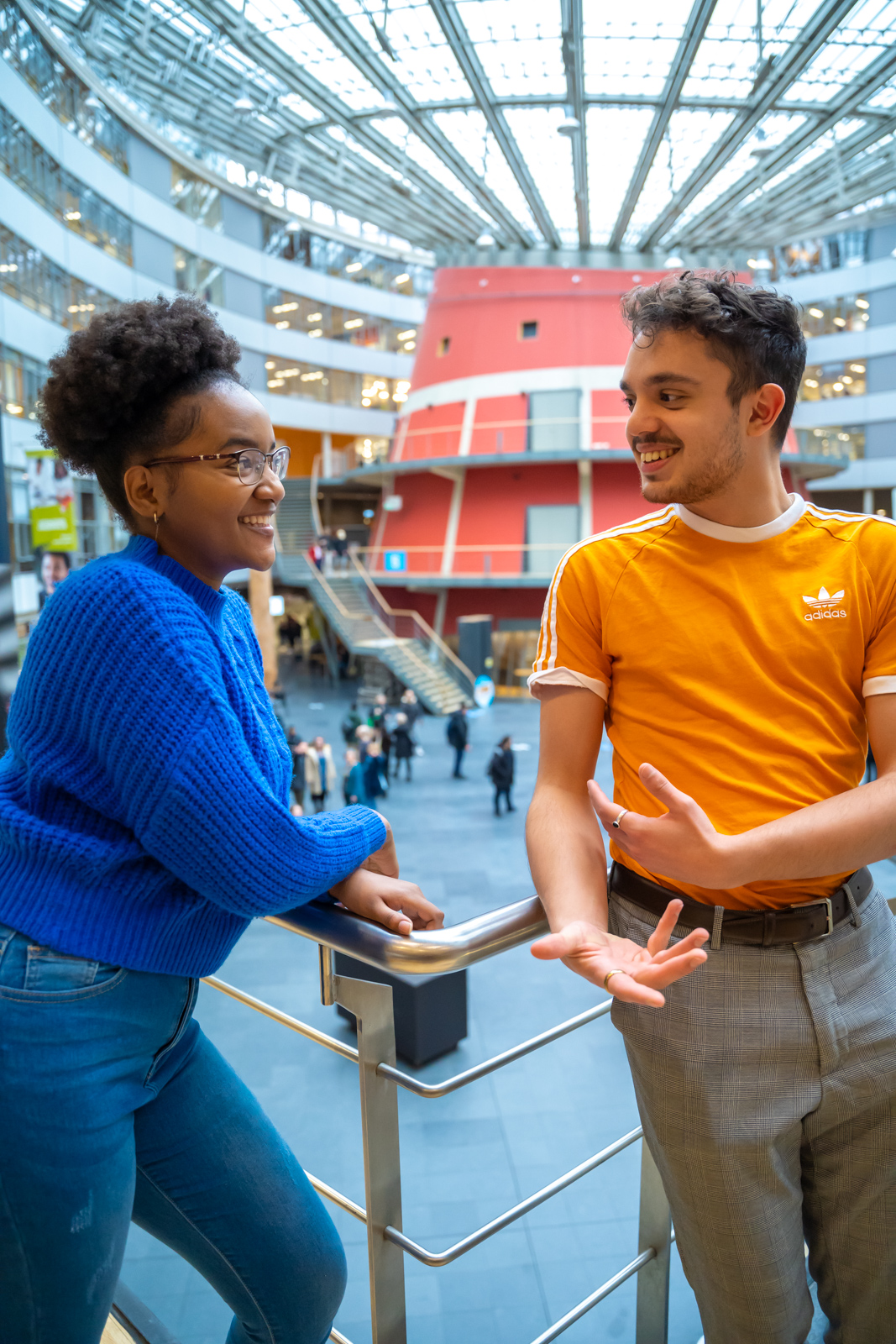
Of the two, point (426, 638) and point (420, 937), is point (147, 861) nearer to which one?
point (420, 937)

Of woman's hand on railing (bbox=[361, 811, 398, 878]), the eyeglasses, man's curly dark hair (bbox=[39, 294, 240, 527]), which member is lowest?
woman's hand on railing (bbox=[361, 811, 398, 878])

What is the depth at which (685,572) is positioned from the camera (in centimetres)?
170

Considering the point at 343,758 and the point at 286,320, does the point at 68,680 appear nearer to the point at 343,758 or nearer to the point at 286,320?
the point at 343,758

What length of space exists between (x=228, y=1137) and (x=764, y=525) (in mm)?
1485

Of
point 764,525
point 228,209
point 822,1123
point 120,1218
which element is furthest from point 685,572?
point 228,209

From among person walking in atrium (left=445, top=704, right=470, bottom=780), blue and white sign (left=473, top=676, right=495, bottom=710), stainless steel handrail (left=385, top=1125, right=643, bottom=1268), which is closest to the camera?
stainless steel handrail (left=385, top=1125, right=643, bottom=1268)

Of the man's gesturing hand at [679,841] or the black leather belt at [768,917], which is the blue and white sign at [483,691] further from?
the man's gesturing hand at [679,841]

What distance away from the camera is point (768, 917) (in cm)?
157

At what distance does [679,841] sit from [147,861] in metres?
0.82

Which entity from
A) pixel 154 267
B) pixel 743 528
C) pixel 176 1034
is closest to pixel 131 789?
pixel 176 1034

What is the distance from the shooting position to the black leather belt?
157 cm

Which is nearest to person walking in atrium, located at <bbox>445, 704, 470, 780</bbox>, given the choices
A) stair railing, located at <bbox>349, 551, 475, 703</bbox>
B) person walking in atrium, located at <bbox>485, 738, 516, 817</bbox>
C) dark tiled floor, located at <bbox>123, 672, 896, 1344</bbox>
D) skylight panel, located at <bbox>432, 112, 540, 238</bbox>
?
person walking in atrium, located at <bbox>485, 738, 516, 817</bbox>

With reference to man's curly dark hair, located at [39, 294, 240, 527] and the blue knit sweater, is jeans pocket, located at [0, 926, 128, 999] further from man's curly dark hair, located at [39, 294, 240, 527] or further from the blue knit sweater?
man's curly dark hair, located at [39, 294, 240, 527]

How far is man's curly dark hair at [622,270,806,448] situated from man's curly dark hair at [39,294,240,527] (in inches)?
30.4
